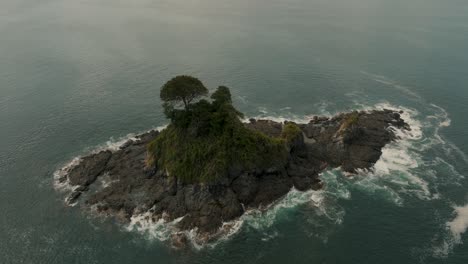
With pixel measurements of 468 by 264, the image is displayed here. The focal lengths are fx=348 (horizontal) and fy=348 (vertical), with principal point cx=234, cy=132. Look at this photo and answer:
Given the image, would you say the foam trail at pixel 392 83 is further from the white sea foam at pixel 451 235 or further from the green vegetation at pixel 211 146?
the green vegetation at pixel 211 146

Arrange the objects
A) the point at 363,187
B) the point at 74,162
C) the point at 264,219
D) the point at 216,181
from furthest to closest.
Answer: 1. the point at 74,162
2. the point at 363,187
3. the point at 216,181
4. the point at 264,219

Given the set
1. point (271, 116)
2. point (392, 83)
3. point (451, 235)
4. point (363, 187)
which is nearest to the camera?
point (451, 235)

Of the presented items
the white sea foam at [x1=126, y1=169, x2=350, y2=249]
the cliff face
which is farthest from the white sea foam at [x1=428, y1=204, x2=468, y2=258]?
the cliff face

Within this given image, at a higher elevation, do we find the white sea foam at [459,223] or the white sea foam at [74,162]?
the white sea foam at [74,162]

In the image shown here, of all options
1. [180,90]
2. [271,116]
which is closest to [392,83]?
[271,116]

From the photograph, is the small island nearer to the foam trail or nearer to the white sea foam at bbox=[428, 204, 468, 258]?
the white sea foam at bbox=[428, 204, 468, 258]

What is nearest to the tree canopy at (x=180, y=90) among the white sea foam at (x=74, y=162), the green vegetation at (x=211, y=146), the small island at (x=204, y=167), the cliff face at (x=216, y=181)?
the small island at (x=204, y=167)

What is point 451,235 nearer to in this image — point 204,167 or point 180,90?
point 204,167
